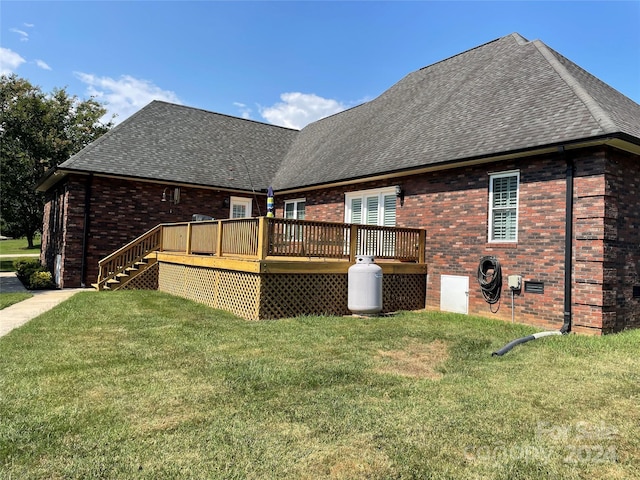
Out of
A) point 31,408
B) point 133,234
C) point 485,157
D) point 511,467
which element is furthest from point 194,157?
point 511,467

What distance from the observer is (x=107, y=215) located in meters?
15.5

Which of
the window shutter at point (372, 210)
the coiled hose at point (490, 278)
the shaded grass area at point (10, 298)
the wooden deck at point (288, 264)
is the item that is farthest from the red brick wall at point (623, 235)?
the shaded grass area at point (10, 298)

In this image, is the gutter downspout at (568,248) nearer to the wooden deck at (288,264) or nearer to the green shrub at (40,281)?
the wooden deck at (288,264)

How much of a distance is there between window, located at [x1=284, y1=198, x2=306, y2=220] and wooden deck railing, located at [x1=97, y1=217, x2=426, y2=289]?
4.97 metres

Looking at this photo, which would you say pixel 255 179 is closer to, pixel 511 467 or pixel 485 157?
pixel 485 157

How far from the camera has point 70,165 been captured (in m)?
14.5

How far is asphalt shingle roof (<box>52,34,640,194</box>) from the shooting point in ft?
32.1

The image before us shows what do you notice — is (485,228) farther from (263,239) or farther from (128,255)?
(128,255)

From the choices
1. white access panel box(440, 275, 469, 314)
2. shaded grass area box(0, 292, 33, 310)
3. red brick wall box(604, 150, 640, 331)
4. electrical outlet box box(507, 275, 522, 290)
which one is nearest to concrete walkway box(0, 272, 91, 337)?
shaded grass area box(0, 292, 33, 310)

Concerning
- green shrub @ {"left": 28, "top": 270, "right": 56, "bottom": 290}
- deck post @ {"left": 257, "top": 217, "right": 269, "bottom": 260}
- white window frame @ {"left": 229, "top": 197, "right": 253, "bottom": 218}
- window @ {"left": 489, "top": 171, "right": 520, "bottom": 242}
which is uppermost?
white window frame @ {"left": 229, "top": 197, "right": 253, "bottom": 218}

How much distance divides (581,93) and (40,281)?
16.6m

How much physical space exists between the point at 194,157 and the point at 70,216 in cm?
516

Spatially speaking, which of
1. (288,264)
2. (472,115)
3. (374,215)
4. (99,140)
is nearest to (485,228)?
(472,115)

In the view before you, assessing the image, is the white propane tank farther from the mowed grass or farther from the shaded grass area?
the shaded grass area
